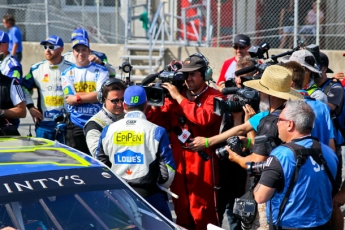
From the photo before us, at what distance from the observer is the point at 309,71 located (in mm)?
6105

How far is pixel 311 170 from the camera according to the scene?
450 cm

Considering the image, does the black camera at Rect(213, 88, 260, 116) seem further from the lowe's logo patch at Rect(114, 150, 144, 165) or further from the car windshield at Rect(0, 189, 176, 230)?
the car windshield at Rect(0, 189, 176, 230)

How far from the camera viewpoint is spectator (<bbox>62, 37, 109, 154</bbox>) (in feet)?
25.1

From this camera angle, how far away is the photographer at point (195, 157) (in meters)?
6.24

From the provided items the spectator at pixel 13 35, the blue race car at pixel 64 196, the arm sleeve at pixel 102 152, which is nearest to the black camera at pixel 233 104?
the arm sleeve at pixel 102 152

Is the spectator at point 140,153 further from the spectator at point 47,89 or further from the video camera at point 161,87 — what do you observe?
the spectator at point 47,89

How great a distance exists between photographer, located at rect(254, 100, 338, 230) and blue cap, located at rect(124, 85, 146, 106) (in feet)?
4.50

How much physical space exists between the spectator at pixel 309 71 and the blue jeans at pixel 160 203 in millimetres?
1623

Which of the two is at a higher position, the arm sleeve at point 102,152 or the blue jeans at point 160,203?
the arm sleeve at point 102,152

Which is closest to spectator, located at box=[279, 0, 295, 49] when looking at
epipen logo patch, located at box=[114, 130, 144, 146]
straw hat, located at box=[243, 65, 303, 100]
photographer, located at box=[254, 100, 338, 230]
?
straw hat, located at box=[243, 65, 303, 100]

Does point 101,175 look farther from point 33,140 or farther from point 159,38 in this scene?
point 159,38

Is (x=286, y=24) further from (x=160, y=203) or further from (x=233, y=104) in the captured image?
(x=160, y=203)

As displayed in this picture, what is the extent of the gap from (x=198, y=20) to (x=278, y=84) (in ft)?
36.7

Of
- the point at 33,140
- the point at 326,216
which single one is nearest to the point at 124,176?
the point at 33,140
